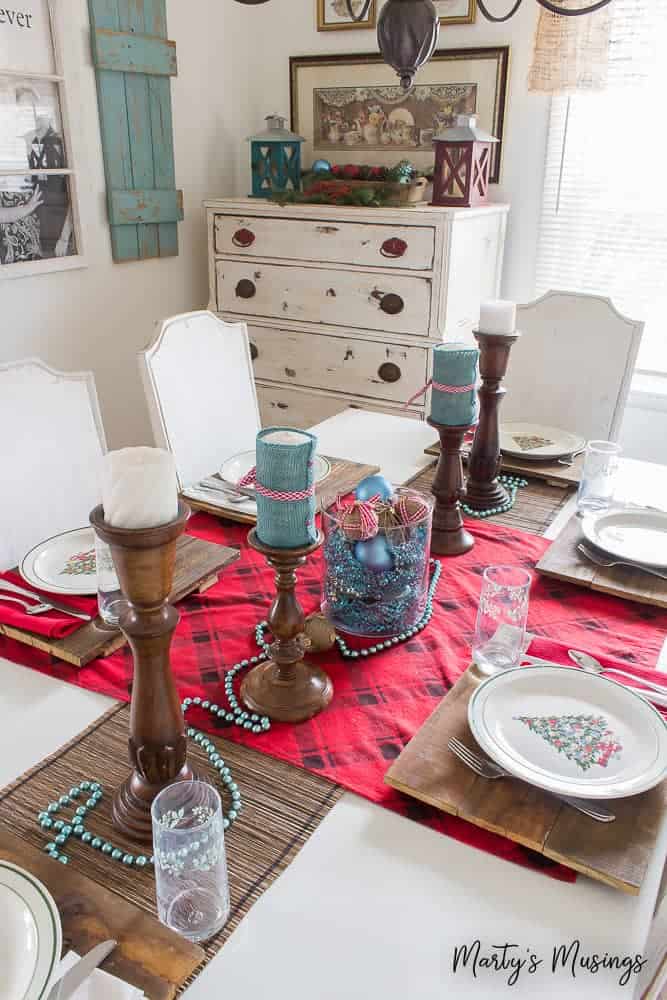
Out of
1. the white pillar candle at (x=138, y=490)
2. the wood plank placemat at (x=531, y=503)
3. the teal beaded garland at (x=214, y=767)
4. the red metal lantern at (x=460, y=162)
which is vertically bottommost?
the wood plank placemat at (x=531, y=503)

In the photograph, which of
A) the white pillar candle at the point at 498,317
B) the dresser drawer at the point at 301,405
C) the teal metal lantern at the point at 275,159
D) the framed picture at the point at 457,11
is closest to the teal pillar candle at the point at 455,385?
the white pillar candle at the point at 498,317

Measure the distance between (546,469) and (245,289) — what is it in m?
1.62

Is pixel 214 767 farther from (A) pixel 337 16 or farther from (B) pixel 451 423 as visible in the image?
(A) pixel 337 16

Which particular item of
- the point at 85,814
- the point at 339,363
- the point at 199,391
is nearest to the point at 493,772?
the point at 85,814

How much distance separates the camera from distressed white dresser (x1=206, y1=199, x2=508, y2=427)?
2531 mm

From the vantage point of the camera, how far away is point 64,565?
1.21 metres

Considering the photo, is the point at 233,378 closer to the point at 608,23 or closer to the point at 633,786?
the point at 633,786

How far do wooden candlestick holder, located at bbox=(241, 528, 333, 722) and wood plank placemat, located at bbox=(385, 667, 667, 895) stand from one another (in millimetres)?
141

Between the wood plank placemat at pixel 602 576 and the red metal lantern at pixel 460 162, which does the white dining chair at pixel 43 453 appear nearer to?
the wood plank placemat at pixel 602 576

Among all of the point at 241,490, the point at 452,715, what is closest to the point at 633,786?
the point at 452,715

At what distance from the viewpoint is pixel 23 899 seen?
0.64m

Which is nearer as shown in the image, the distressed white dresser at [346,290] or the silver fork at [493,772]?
the silver fork at [493,772]

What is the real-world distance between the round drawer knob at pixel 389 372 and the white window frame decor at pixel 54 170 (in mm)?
1054

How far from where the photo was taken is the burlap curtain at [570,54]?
2.41m
